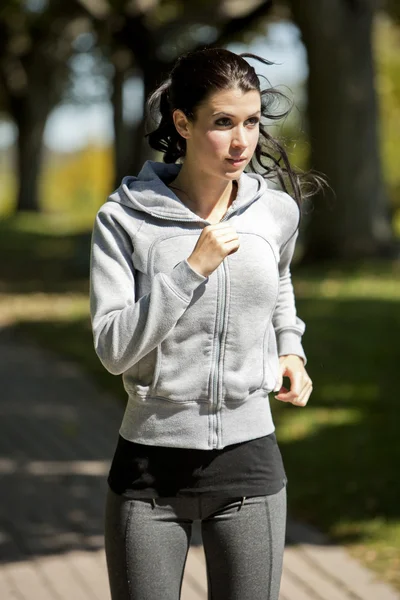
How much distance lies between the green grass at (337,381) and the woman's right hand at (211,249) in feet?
8.66

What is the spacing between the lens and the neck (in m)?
2.67

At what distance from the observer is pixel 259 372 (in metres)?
2.65

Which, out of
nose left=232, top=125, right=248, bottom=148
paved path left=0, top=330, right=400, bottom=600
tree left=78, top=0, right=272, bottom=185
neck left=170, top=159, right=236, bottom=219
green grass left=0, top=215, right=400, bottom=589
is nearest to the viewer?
nose left=232, top=125, right=248, bottom=148

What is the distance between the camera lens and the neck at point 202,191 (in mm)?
2672

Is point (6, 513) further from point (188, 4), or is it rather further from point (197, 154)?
point (188, 4)

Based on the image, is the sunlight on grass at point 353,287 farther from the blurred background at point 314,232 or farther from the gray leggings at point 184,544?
the gray leggings at point 184,544

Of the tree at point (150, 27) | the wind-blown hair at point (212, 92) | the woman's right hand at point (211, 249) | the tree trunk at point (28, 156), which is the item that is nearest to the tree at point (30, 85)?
the tree trunk at point (28, 156)

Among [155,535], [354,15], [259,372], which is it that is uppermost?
[354,15]

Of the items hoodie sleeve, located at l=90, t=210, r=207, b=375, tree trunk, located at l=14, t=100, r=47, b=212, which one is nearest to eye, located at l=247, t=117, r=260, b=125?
hoodie sleeve, located at l=90, t=210, r=207, b=375

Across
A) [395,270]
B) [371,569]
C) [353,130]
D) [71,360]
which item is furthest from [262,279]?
[353,130]

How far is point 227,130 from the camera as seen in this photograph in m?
2.55

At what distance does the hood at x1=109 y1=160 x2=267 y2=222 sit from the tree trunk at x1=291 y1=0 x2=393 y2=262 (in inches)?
468

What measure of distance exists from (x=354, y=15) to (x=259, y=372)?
12.9 meters

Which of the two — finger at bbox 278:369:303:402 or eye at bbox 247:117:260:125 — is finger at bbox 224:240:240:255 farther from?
finger at bbox 278:369:303:402
